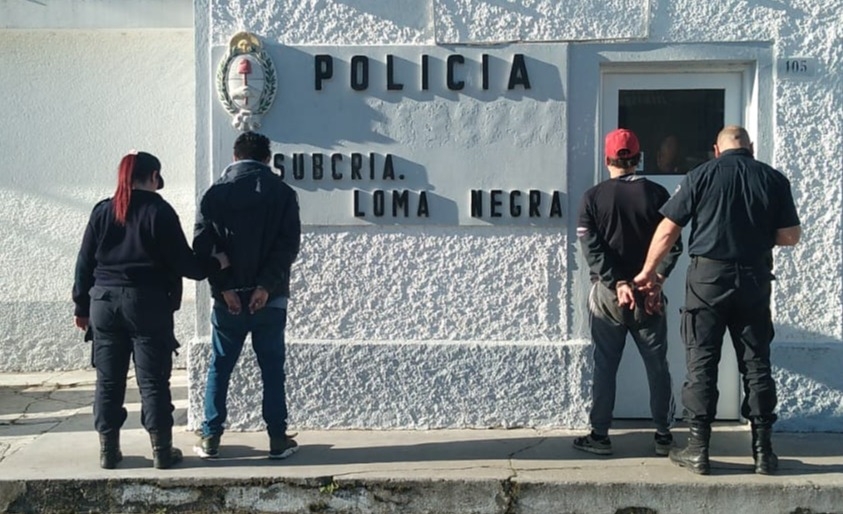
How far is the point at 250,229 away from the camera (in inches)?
203

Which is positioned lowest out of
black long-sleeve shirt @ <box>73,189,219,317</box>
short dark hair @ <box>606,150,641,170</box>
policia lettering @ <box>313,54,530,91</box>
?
black long-sleeve shirt @ <box>73,189,219,317</box>

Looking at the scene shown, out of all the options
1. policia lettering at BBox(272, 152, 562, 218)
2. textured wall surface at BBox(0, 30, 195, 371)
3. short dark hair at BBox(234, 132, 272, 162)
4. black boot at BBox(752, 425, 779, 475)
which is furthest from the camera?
textured wall surface at BBox(0, 30, 195, 371)

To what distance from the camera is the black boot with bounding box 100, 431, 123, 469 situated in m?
5.18

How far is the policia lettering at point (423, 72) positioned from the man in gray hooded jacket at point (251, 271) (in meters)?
0.81

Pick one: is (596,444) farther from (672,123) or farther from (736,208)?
(672,123)

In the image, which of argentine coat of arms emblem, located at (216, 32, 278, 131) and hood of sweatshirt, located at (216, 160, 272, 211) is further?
argentine coat of arms emblem, located at (216, 32, 278, 131)

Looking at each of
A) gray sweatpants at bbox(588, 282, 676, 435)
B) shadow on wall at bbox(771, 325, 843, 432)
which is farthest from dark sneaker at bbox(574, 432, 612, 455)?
shadow on wall at bbox(771, 325, 843, 432)

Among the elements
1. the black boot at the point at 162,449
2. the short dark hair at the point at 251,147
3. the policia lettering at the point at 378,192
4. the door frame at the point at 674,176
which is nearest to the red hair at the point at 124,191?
the short dark hair at the point at 251,147

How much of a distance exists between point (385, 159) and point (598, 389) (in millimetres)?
1870

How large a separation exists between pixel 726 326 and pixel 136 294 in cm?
307

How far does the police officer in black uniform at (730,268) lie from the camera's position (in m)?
4.87

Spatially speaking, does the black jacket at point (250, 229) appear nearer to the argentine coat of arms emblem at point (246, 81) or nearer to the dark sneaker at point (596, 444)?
the argentine coat of arms emblem at point (246, 81)

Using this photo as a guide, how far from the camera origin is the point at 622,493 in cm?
493

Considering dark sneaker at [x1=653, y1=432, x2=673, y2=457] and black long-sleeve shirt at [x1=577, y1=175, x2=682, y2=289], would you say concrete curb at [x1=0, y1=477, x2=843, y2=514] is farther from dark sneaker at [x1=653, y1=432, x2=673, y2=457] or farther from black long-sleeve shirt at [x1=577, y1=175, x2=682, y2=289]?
black long-sleeve shirt at [x1=577, y1=175, x2=682, y2=289]
